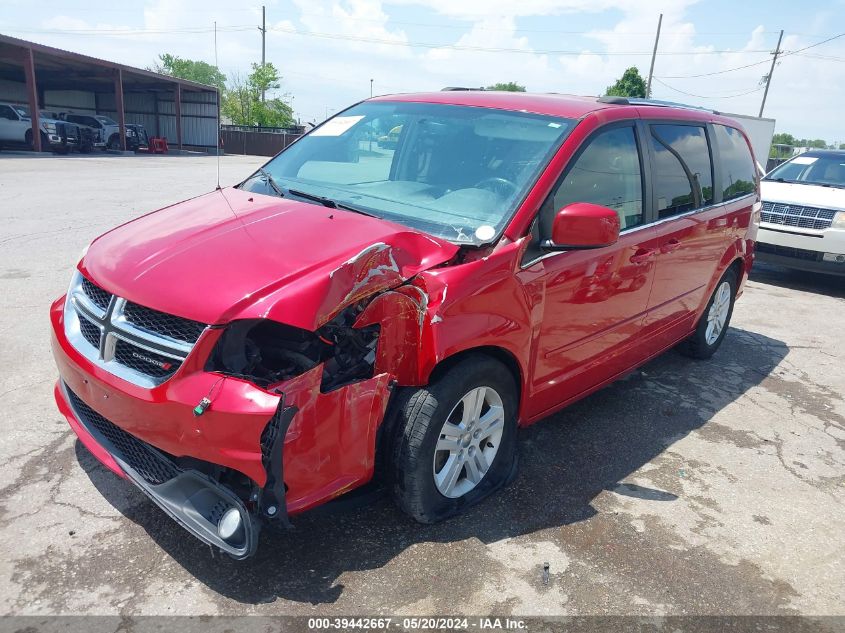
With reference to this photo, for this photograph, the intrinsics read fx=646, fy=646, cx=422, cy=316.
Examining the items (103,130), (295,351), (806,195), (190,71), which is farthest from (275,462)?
(190,71)

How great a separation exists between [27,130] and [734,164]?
93.9 ft

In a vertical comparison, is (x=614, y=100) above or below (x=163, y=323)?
above

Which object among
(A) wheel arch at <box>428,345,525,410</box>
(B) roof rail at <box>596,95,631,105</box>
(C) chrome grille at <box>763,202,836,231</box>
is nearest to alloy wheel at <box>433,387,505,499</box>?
(A) wheel arch at <box>428,345,525,410</box>

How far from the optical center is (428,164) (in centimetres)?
353

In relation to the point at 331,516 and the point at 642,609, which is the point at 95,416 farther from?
the point at 642,609

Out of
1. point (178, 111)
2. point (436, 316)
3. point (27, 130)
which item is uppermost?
point (178, 111)

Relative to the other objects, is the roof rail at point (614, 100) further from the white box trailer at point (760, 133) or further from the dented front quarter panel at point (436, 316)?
the white box trailer at point (760, 133)

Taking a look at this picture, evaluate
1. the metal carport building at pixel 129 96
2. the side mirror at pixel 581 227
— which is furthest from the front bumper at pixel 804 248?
the metal carport building at pixel 129 96

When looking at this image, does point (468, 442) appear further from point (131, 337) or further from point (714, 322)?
point (714, 322)

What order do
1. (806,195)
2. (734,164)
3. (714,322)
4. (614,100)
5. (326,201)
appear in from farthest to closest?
(806,195), (714,322), (734,164), (614,100), (326,201)

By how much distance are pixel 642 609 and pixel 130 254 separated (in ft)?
8.55

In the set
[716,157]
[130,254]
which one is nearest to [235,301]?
[130,254]

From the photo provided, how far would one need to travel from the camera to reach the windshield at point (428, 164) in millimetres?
3135

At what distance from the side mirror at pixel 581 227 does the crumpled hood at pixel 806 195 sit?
6315mm
